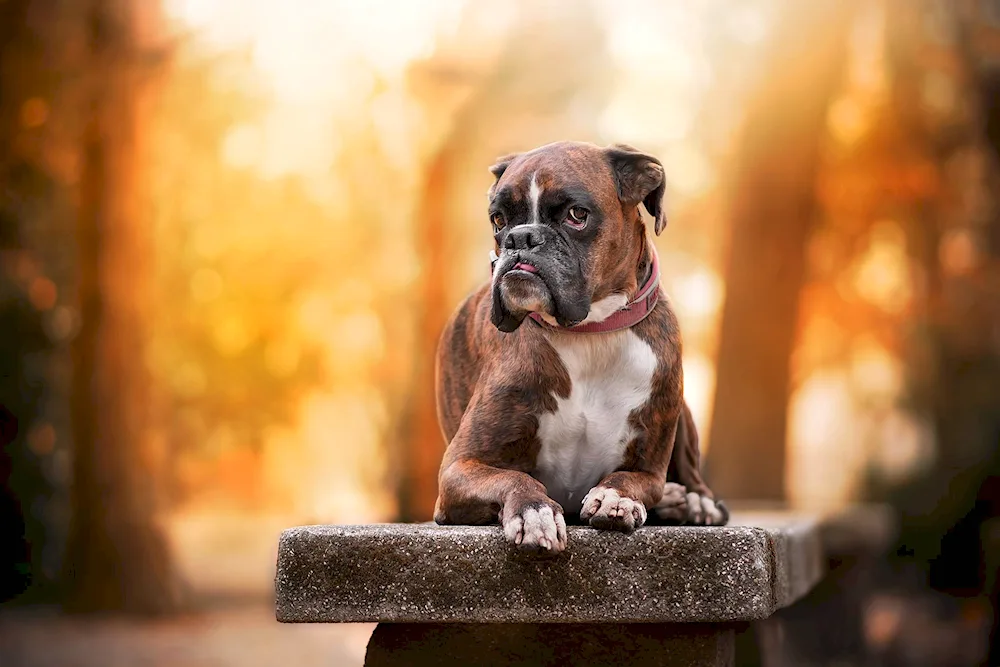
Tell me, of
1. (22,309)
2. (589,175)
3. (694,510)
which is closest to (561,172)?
(589,175)

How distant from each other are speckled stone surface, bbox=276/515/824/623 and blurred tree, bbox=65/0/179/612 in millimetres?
11989

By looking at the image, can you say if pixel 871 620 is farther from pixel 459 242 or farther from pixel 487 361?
pixel 487 361

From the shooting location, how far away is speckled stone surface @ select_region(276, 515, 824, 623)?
373cm

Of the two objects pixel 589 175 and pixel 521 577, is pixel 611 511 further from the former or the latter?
pixel 589 175

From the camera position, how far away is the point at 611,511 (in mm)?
3814

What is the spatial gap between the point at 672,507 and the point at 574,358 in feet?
2.33

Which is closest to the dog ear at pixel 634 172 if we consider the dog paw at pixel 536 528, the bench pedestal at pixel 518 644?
the dog paw at pixel 536 528

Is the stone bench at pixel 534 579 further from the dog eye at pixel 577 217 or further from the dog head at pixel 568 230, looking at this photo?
the dog eye at pixel 577 217

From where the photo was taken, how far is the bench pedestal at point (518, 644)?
4.04 m

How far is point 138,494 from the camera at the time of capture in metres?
15.6

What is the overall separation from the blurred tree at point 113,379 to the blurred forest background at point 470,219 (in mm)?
32

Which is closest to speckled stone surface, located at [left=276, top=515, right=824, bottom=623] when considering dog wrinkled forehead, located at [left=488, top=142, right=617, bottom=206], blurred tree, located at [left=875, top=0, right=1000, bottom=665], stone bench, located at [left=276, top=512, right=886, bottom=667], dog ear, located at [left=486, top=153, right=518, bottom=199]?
stone bench, located at [left=276, top=512, right=886, bottom=667]

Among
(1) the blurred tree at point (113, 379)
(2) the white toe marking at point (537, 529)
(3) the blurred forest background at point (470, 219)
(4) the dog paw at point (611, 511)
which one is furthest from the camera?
(1) the blurred tree at point (113, 379)

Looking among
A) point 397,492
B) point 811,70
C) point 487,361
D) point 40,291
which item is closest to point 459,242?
point 397,492
